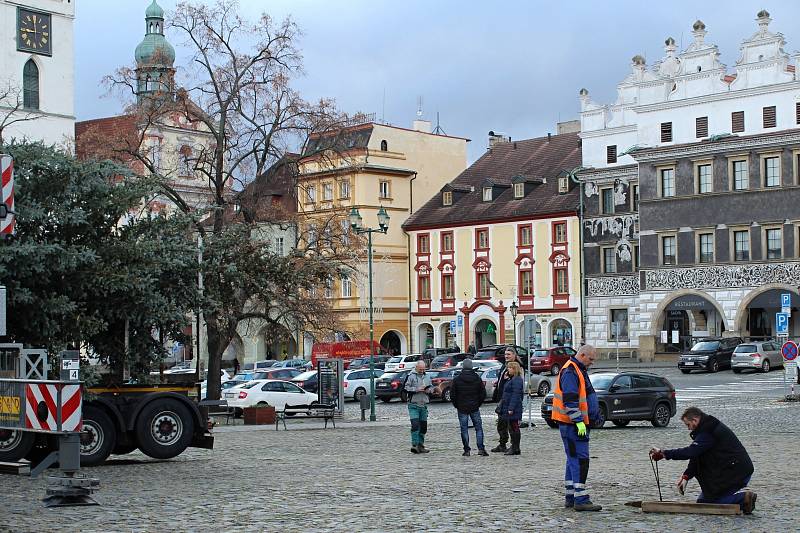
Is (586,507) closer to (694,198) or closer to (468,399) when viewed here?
(468,399)

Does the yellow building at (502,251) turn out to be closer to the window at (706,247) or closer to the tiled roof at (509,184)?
the tiled roof at (509,184)

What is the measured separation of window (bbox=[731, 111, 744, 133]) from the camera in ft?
225

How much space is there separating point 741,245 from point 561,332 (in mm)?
13899

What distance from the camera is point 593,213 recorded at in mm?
77750

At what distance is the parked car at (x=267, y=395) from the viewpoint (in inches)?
1725

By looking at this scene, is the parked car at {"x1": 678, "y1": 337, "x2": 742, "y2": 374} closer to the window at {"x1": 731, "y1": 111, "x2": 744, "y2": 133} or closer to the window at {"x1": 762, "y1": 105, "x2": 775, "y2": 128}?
the window at {"x1": 762, "y1": 105, "x2": 775, "y2": 128}

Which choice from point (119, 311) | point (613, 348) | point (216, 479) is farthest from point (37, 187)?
point (613, 348)

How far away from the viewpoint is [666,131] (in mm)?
72125

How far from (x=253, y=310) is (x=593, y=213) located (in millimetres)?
39807

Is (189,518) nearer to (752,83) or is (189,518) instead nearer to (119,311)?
(119,311)

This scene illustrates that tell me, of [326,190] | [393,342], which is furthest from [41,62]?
[326,190]

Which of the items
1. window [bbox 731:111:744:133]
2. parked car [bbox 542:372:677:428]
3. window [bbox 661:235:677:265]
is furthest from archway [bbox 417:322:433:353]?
parked car [bbox 542:372:677:428]

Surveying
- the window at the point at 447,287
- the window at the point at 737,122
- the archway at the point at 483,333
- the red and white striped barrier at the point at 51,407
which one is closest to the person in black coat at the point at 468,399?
the red and white striped barrier at the point at 51,407

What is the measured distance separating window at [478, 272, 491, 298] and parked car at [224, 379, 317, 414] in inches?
1534
